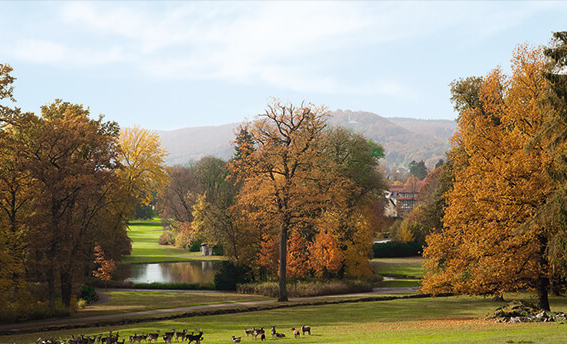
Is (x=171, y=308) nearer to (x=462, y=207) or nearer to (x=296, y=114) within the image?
(x=296, y=114)

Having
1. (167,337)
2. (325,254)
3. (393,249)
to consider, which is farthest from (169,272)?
(167,337)

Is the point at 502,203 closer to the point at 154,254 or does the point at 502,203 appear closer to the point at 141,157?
the point at 141,157

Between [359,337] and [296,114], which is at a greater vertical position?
[296,114]

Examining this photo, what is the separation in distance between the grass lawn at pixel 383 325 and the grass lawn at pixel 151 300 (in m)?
6.35

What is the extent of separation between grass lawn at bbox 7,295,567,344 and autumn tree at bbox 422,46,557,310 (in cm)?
241

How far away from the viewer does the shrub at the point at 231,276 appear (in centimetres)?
4328

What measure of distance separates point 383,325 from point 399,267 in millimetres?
39817

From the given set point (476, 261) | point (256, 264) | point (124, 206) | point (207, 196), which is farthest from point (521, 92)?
point (207, 196)

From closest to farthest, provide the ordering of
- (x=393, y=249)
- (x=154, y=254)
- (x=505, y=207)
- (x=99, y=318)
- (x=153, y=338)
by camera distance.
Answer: (x=153, y=338) → (x=505, y=207) → (x=99, y=318) → (x=393, y=249) → (x=154, y=254)

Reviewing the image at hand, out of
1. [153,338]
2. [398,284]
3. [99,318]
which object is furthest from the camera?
[398,284]

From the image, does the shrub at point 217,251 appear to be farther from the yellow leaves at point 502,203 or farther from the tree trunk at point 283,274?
the yellow leaves at point 502,203

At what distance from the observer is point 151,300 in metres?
35.6

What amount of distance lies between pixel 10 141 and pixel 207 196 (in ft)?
202

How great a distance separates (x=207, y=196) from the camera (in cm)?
8869
